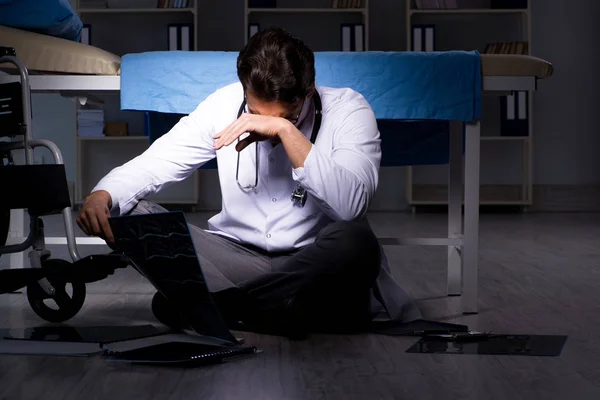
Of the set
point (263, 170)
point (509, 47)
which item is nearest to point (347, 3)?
point (509, 47)

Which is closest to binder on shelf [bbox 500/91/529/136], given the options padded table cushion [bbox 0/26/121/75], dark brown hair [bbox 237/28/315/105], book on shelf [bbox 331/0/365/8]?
book on shelf [bbox 331/0/365/8]

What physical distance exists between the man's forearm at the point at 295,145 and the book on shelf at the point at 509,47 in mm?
4945

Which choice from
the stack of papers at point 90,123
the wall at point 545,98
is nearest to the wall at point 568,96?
the wall at point 545,98

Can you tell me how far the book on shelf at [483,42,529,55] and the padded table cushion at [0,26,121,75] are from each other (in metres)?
4.58

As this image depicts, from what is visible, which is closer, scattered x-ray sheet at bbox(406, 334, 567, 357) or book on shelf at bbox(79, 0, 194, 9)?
scattered x-ray sheet at bbox(406, 334, 567, 357)

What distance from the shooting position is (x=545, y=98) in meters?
7.05

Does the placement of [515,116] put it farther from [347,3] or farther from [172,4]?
[172,4]

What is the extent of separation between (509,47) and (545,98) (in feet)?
2.06

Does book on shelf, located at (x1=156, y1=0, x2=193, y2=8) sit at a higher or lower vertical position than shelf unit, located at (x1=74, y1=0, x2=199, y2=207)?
higher

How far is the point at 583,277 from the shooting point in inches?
122

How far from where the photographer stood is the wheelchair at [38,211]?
205cm

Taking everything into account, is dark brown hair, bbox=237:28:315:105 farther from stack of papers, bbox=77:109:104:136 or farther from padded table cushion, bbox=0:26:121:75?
stack of papers, bbox=77:109:104:136

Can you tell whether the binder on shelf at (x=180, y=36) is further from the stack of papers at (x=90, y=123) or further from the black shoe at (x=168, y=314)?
the black shoe at (x=168, y=314)

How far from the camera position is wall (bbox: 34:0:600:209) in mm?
6980
